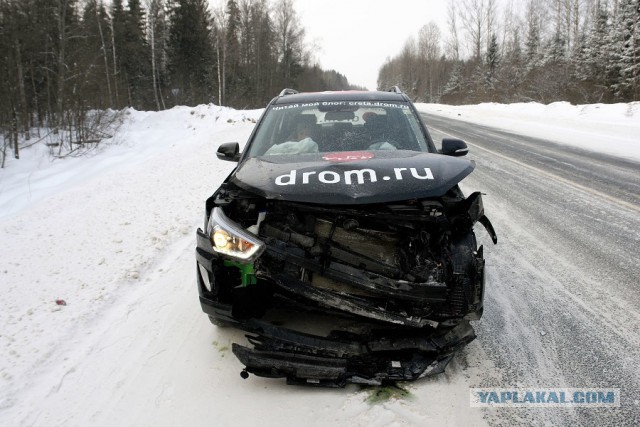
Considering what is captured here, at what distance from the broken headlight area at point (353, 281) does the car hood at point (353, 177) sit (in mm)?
104

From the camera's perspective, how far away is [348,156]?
320cm

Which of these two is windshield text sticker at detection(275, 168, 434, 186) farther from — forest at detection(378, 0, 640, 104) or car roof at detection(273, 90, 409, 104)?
forest at detection(378, 0, 640, 104)

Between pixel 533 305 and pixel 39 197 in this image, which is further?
pixel 39 197

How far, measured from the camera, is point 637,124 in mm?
15086

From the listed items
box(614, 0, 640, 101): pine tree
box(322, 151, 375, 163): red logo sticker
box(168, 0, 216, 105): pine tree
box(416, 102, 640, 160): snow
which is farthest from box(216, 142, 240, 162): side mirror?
box(168, 0, 216, 105): pine tree

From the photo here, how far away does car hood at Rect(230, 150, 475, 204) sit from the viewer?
2453 mm

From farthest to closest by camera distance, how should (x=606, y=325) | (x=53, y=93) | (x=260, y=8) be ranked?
(x=260, y=8), (x=53, y=93), (x=606, y=325)

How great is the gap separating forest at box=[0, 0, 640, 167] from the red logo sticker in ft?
42.8

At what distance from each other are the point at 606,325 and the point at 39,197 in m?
9.73

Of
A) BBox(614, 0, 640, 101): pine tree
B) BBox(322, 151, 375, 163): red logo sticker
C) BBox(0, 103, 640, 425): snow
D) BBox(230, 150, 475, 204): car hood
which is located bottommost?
BBox(0, 103, 640, 425): snow

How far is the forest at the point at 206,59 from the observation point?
1620cm

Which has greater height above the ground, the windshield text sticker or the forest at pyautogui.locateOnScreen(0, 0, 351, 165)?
the forest at pyautogui.locateOnScreen(0, 0, 351, 165)

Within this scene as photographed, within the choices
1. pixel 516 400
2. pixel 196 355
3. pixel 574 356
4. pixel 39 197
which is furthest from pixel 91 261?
pixel 39 197

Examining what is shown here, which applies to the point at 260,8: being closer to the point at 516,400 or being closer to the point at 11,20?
the point at 11,20
